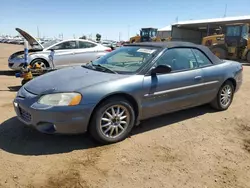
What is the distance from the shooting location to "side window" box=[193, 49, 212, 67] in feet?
14.9

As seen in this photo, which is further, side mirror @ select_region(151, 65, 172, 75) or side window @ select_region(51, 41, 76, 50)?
side window @ select_region(51, 41, 76, 50)

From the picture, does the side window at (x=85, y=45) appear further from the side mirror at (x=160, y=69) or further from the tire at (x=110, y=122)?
the tire at (x=110, y=122)

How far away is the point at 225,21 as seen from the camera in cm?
3117

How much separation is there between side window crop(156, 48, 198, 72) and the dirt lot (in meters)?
1.00

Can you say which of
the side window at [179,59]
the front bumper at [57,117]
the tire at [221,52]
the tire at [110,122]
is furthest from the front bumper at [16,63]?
the tire at [221,52]

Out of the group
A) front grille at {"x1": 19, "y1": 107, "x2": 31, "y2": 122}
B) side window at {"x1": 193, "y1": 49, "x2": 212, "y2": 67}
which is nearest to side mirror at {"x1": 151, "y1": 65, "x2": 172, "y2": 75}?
side window at {"x1": 193, "y1": 49, "x2": 212, "y2": 67}

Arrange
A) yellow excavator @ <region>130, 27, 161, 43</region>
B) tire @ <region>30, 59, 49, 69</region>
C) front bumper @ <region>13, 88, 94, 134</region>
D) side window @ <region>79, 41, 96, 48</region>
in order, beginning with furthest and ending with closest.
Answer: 1. yellow excavator @ <region>130, 27, 161, 43</region>
2. side window @ <region>79, 41, 96, 48</region>
3. tire @ <region>30, 59, 49, 69</region>
4. front bumper @ <region>13, 88, 94, 134</region>

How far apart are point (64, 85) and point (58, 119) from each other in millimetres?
511

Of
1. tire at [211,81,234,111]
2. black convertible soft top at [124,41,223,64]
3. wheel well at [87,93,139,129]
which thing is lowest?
tire at [211,81,234,111]

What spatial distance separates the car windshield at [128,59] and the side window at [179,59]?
0.65 ft

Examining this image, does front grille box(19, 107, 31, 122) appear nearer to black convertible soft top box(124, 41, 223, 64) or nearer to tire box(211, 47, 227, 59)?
black convertible soft top box(124, 41, 223, 64)

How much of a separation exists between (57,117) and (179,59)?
2317mm

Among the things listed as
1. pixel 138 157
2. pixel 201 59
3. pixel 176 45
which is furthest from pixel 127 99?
pixel 201 59

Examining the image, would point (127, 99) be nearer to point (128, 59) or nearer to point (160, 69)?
point (160, 69)
